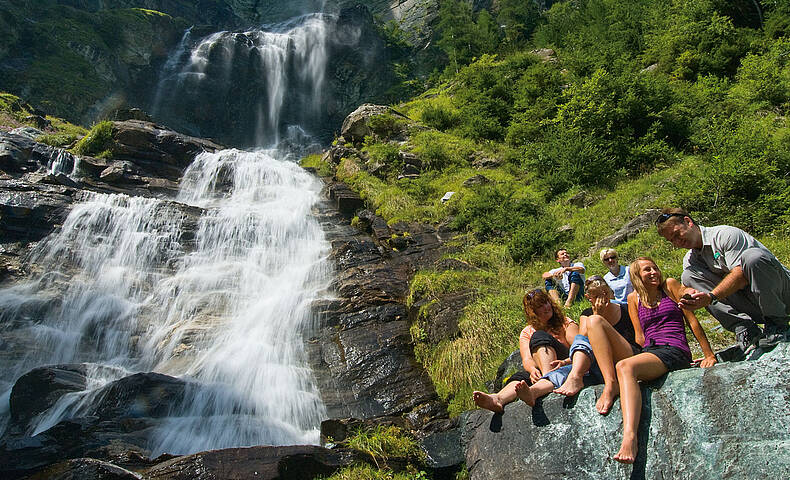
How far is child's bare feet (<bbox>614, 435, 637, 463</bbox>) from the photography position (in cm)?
307

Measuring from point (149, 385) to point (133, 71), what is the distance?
3093cm

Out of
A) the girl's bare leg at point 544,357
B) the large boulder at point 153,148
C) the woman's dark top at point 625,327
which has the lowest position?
the girl's bare leg at point 544,357

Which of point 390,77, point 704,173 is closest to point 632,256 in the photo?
point 704,173

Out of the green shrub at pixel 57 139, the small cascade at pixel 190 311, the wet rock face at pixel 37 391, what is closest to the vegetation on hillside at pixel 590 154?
the small cascade at pixel 190 311

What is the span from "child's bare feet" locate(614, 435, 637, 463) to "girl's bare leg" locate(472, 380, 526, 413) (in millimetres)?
1066

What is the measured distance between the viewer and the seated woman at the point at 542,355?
12.8ft

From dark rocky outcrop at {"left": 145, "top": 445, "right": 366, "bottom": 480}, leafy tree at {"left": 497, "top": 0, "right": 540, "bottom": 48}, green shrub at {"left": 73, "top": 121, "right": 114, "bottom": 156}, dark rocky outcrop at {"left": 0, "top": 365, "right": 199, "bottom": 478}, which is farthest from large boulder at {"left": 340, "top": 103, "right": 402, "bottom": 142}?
dark rocky outcrop at {"left": 145, "top": 445, "right": 366, "bottom": 480}

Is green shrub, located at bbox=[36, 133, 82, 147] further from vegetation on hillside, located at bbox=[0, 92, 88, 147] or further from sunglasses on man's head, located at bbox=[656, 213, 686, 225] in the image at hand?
sunglasses on man's head, located at bbox=[656, 213, 686, 225]

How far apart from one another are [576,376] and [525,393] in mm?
453

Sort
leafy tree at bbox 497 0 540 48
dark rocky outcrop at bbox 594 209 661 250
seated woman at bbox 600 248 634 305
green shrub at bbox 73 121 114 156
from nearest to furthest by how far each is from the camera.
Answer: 1. seated woman at bbox 600 248 634 305
2. dark rocky outcrop at bbox 594 209 661 250
3. green shrub at bbox 73 121 114 156
4. leafy tree at bbox 497 0 540 48

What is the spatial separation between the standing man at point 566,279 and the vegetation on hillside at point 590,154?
0.41 meters

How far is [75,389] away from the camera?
691cm

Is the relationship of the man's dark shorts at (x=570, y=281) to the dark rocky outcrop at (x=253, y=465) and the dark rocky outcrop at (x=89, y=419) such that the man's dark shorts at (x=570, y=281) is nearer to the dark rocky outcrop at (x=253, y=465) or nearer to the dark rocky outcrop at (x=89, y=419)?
the dark rocky outcrop at (x=253, y=465)

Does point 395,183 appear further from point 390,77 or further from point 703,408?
point 390,77
